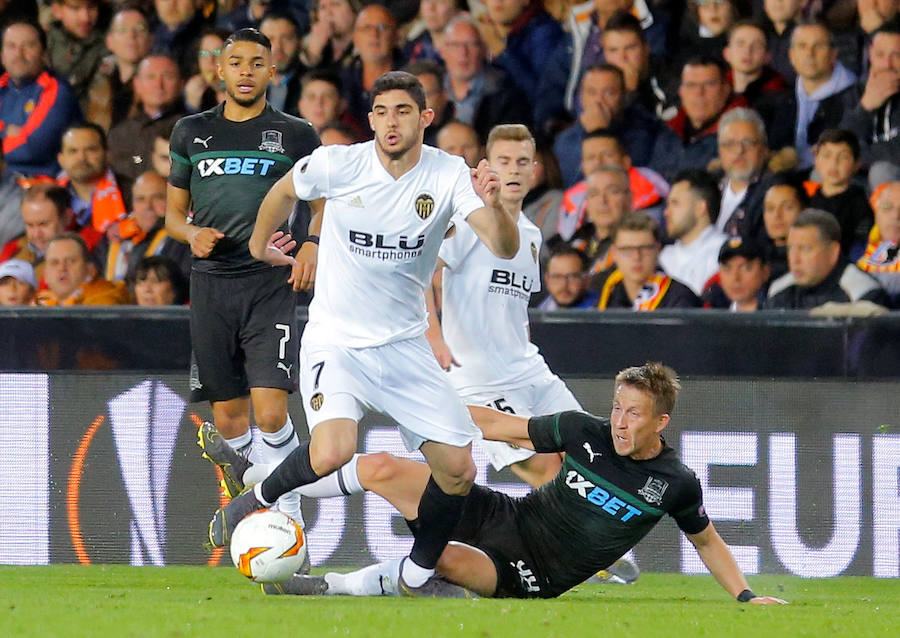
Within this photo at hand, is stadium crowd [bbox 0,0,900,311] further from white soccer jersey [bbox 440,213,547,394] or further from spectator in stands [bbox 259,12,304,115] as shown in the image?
white soccer jersey [bbox 440,213,547,394]

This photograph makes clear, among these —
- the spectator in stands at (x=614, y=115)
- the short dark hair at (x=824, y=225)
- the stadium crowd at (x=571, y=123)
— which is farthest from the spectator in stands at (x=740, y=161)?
the short dark hair at (x=824, y=225)

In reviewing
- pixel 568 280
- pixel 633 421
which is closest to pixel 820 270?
pixel 568 280

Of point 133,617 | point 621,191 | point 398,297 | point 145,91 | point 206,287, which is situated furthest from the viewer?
point 145,91

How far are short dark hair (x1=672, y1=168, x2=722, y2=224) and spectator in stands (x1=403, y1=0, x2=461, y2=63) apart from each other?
2120mm

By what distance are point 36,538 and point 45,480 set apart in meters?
0.29

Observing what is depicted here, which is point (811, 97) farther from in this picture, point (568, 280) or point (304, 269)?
point (304, 269)

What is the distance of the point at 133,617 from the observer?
4691 mm

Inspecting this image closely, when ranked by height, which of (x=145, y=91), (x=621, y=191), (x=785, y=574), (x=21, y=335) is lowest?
(x=785, y=574)

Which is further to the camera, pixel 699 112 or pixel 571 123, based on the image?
pixel 571 123

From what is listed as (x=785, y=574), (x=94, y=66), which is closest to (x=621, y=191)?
(x=785, y=574)

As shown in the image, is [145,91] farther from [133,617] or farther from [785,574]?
[133,617]

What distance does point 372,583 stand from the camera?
19.1ft

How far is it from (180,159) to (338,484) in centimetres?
161

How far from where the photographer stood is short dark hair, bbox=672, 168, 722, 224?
8.84m
